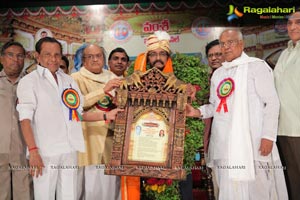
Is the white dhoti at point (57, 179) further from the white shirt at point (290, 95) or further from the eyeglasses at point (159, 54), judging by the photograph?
the white shirt at point (290, 95)

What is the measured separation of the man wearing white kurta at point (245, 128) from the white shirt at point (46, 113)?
0.98 metres

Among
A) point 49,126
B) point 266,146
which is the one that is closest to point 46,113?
point 49,126

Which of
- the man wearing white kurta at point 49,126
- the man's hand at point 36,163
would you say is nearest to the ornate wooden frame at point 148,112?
the man wearing white kurta at point 49,126

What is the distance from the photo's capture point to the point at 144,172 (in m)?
2.47

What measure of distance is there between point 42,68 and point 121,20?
5.18ft

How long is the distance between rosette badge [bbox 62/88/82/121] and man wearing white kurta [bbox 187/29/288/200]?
902mm

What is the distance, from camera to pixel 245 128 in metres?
2.61

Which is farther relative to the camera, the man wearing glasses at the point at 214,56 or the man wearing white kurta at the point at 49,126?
the man wearing glasses at the point at 214,56

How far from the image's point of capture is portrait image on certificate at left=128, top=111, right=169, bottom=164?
2514 mm

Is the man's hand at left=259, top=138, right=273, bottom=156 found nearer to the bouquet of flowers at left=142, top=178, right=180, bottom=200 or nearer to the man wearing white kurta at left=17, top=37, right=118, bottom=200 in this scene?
the bouquet of flowers at left=142, top=178, right=180, bottom=200

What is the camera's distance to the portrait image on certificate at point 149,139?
2.51 m

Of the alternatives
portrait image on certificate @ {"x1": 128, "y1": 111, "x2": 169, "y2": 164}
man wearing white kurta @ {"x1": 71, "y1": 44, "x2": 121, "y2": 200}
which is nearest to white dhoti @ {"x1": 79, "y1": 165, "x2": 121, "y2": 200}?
man wearing white kurta @ {"x1": 71, "y1": 44, "x2": 121, "y2": 200}

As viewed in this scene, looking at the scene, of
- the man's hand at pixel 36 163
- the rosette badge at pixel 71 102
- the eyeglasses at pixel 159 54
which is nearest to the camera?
the man's hand at pixel 36 163

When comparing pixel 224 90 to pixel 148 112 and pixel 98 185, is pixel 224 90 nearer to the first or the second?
pixel 148 112
